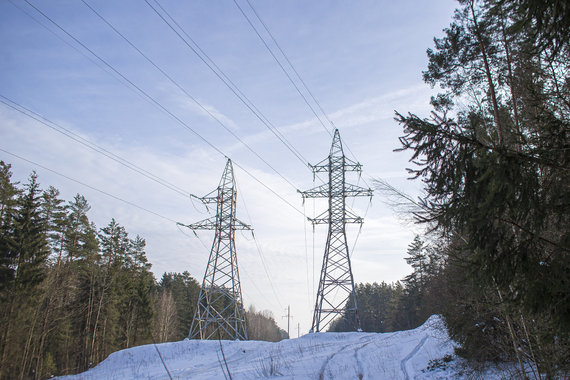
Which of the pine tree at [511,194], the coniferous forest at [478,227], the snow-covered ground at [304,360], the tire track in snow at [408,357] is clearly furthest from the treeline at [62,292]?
the pine tree at [511,194]

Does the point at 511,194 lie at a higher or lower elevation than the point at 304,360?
higher

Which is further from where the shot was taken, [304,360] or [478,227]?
[304,360]

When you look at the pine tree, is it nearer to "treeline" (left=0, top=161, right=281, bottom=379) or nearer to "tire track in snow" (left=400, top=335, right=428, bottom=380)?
"tire track in snow" (left=400, top=335, right=428, bottom=380)

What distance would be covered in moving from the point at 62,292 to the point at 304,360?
21319 millimetres

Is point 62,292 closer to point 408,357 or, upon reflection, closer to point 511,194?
point 408,357

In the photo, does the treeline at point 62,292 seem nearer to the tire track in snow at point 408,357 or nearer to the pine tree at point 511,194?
the tire track in snow at point 408,357

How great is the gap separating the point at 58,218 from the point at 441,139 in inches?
1201

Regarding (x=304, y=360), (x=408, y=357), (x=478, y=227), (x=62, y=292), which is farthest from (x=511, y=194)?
(x=62, y=292)

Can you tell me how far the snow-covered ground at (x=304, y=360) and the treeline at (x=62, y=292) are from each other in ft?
22.0

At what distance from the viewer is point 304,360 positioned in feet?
35.5

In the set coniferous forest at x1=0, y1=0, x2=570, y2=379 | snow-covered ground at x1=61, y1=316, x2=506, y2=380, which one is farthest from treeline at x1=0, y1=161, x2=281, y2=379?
snow-covered ground at x1=61, y1=316, x2=506, y2=380

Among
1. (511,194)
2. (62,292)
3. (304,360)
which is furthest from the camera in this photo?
(62,292)

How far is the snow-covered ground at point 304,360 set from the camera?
30.1ft

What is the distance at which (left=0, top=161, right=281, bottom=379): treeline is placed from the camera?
2155cm
